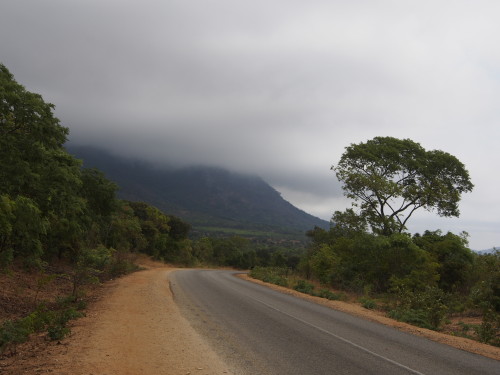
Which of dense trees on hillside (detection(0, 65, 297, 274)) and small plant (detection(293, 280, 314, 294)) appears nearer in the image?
dense trees on hillside (detection(0, 65, 297, 274))

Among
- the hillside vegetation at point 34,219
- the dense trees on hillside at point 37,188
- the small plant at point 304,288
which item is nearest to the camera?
the hillside vegetation at point 34,219

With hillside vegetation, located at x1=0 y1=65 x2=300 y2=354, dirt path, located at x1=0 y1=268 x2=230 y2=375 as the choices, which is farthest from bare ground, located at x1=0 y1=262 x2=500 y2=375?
hillside vegetation, located at x1=0 y1=65 x2=300 y2=354

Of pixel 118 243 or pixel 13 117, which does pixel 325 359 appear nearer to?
pixel 13 117

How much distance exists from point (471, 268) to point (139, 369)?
2563 cm

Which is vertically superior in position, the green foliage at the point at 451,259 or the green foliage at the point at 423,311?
the green foliage at the point at 451,259

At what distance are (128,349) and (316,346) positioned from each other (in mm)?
4358

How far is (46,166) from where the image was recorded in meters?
13.4

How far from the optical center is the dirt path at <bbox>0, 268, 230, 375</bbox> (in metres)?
6.95

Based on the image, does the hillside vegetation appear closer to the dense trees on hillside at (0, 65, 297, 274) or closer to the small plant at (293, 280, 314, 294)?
the dense trees on hillside at (0, 65, 297, 274)

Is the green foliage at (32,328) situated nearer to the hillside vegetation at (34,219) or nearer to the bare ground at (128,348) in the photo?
the hillside vegetation at (34,219)

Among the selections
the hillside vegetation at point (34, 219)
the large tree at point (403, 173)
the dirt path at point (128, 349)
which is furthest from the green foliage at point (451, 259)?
the hillside vegetation at point (34, 219)

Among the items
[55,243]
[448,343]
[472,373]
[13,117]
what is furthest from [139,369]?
[55,243]

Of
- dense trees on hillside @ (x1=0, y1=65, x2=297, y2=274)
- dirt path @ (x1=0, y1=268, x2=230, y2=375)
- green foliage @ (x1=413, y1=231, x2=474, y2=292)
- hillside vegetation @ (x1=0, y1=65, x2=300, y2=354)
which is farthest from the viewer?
green foliage @ (x1=413, y1=231, x2=474, y2=292)

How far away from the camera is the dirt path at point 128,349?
6.95 metres
